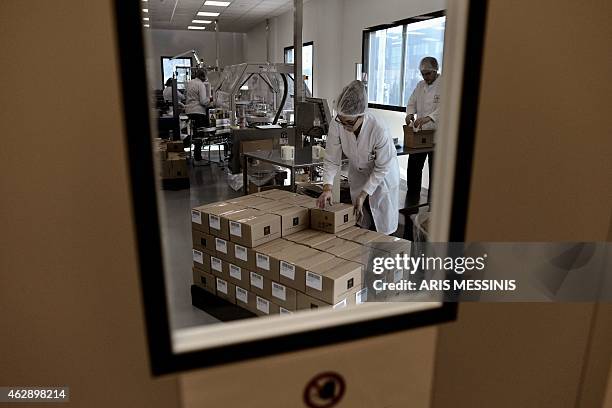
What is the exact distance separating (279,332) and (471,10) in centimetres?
59

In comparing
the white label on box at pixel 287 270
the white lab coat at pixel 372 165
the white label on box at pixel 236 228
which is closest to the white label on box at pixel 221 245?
the white label on box at pixel 236 228

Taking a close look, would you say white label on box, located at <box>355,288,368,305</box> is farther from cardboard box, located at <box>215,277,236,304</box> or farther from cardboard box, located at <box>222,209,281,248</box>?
cardboard box, located at <box>215,277,236,304</box>

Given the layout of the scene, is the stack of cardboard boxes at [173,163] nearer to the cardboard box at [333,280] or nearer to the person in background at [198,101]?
the person in background at [198,101]

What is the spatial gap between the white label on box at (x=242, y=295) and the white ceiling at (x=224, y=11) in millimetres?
5975

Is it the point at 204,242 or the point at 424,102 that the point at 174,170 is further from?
the point at 204,242

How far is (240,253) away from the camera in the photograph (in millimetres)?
2162

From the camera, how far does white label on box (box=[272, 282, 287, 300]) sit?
1.99 m

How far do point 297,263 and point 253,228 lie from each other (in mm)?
307

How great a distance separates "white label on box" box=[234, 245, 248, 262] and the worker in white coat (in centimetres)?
53

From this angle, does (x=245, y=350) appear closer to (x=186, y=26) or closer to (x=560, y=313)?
(x=560, y=313)

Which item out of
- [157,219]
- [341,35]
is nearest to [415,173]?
[157,219]

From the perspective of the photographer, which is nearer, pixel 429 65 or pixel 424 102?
pixel 429 65

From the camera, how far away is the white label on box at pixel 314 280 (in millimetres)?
1807

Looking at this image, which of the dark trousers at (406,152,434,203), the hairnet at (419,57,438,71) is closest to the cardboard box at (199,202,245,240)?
the dark trousers at (406,152,434,203)
